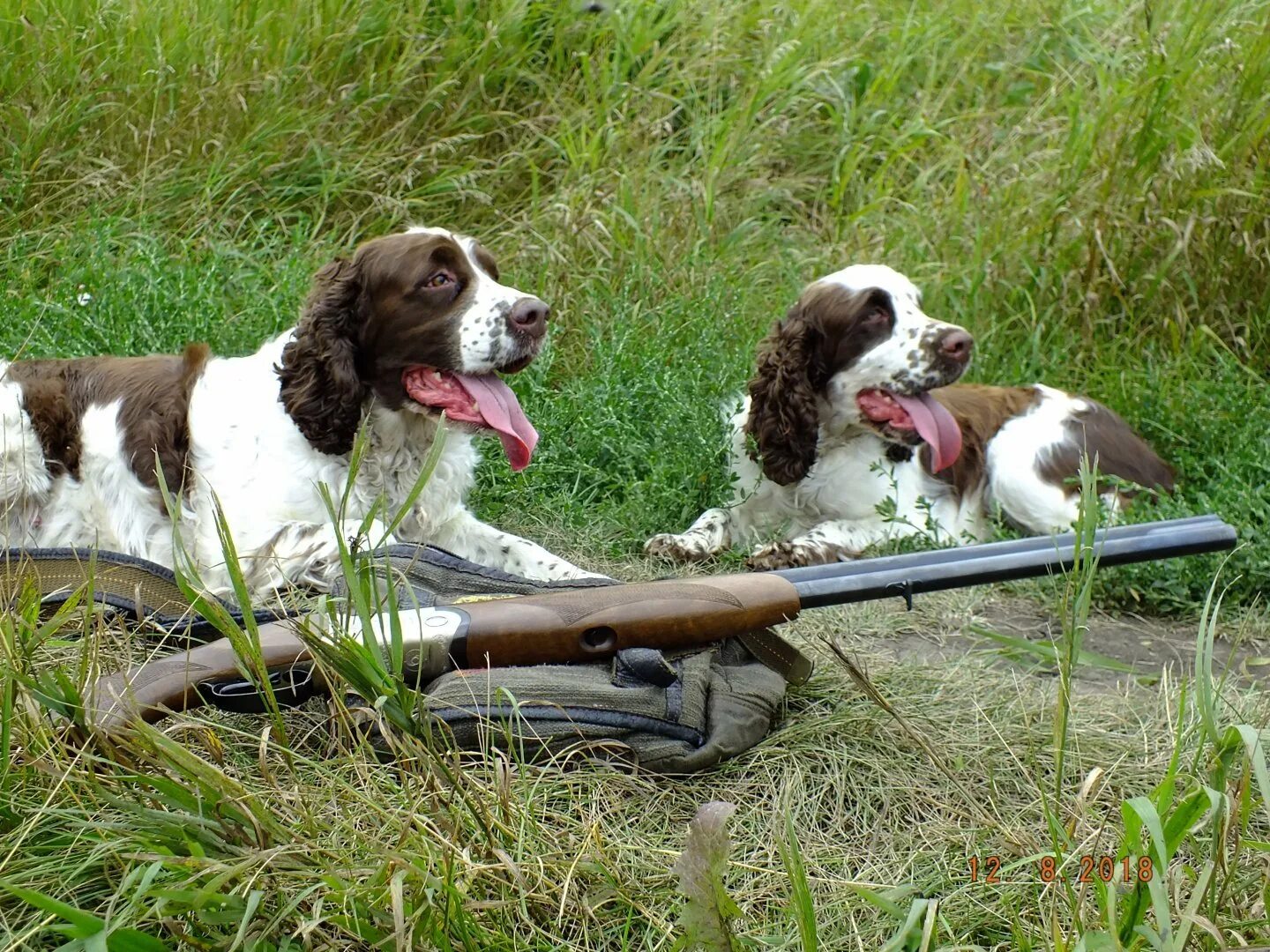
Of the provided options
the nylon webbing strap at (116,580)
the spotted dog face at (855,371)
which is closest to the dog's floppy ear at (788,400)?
the spotted dog face at (855,371)

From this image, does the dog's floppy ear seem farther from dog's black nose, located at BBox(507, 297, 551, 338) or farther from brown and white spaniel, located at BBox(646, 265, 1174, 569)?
dog's black nose, located at BBox(507, 297, 551, 338)

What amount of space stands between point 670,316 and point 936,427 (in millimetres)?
1298

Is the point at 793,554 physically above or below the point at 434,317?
below

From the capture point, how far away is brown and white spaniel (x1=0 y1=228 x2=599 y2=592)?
3.82 m

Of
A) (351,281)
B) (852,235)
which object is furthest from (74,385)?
(852,235)

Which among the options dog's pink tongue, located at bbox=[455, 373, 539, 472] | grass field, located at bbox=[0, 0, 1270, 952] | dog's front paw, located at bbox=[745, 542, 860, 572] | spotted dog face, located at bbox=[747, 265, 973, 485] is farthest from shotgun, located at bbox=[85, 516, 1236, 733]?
spotted dog face, located at bbox=[747, 265, 973, 485]

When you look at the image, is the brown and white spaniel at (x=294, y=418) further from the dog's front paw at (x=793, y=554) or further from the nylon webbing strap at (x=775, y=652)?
the nylon webbing strap at (x=775, y=652)

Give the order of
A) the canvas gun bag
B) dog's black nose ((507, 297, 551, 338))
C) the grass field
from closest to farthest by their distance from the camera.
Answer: the grass field → the canvas gun bag → dog's black nose ((507, 297, 551, 338))

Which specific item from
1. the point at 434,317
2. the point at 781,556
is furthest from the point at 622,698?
the point at 781,556

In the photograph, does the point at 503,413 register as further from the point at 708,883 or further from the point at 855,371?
the point at 708,883

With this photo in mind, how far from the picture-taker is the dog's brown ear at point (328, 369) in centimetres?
381

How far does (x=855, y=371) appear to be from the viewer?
15.4 ft

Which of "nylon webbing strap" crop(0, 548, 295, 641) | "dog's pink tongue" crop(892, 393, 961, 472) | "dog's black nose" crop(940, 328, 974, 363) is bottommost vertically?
"nylon webbing strap" crop(0, 548, 295, 641)

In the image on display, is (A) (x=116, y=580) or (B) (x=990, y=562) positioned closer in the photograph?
(B) (x=990, y=562)
